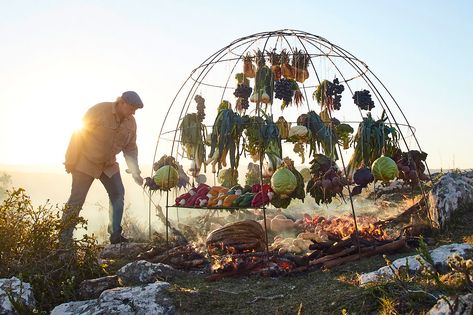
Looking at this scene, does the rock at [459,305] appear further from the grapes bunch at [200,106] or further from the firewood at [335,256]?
the grapes bunch at [200,106]

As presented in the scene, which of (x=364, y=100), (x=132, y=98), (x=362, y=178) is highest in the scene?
(x=132, y=98)

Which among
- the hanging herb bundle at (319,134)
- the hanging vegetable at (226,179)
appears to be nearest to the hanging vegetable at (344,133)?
the hanging herb bundle at (319,134)

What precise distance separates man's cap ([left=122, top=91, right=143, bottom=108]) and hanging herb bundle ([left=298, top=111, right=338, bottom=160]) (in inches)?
94.6

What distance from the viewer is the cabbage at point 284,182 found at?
18.0 feet

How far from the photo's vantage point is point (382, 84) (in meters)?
6.80

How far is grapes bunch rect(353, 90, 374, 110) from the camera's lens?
6223 mm

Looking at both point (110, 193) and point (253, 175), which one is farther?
point (253, 175)

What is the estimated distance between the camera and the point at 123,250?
6.93 m

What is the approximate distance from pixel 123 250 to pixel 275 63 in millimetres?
3546

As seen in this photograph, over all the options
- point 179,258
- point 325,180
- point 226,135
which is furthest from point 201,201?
point 325,180

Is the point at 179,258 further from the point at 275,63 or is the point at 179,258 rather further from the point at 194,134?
the point at 275,63

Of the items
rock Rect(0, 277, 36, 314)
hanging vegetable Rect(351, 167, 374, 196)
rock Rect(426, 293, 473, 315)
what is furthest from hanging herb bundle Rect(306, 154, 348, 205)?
rock Rect(0, 277, 36, 314)

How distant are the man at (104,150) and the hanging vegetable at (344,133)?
2.85m

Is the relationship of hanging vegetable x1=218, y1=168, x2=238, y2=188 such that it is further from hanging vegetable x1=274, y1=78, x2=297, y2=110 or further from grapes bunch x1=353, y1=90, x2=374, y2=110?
grapes bunch x1=353, y1=90, x2=374, y2=110
